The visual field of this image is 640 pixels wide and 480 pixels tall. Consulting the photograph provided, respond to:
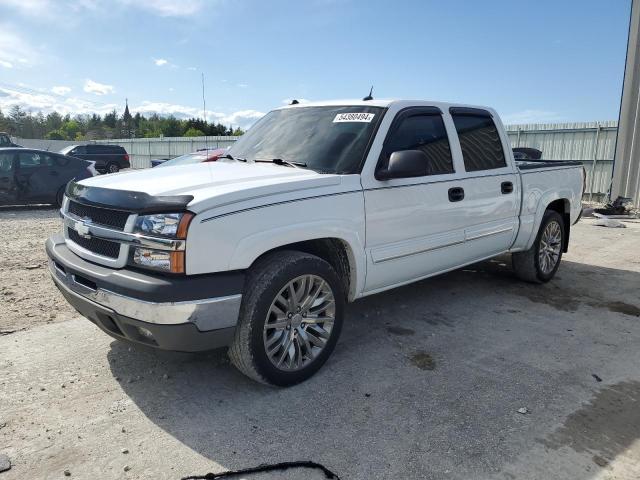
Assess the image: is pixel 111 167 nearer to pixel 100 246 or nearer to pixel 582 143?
pixel 582 143

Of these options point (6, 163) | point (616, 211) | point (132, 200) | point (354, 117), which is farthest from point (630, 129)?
point (6, 163)

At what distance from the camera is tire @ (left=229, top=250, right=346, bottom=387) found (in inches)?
118

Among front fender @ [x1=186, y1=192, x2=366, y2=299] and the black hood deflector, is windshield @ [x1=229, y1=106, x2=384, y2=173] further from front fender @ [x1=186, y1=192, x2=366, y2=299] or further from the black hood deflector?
the black hood deflector

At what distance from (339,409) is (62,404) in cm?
171

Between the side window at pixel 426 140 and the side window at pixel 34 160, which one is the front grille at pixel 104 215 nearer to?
the side window at pixel 426 140

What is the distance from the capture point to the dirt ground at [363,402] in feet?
8.46

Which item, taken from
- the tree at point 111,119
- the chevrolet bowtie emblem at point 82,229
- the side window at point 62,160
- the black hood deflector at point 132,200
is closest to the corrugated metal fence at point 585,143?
the side window at point 62,160

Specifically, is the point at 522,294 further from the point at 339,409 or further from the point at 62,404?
the point at 62,404

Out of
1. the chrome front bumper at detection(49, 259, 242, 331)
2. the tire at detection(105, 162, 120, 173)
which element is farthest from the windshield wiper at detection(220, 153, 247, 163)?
the tire at detection(105, 162, 120, 173)

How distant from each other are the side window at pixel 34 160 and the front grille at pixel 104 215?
9.09m

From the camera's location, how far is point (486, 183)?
473 cm

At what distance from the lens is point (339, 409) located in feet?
10.1

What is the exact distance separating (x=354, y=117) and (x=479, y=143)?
1518 mm

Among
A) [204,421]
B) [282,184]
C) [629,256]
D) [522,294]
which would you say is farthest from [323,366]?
[629,256]
